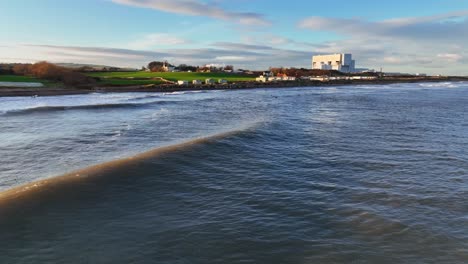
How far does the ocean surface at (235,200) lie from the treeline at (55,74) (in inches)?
2250

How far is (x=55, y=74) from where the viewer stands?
75.9m

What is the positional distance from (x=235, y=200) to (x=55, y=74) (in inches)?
2972

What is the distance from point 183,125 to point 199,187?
13560 mm

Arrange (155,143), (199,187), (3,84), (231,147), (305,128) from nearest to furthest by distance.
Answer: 1. (199,187)
2. (231,147)
3. (155,143)
4. (305,128)
5. (3,84)

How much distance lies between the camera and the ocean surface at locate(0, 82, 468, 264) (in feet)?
22.8

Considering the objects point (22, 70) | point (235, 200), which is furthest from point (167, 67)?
point (235, 200)

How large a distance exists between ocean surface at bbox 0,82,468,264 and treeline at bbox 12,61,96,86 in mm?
57147

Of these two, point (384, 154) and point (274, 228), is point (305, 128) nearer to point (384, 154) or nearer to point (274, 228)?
point (384, 154)

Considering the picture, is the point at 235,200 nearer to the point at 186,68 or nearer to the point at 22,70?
the point at 22,70

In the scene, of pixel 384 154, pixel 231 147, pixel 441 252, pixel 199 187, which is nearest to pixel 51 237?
pixel 199 187

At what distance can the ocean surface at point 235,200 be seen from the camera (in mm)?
6957

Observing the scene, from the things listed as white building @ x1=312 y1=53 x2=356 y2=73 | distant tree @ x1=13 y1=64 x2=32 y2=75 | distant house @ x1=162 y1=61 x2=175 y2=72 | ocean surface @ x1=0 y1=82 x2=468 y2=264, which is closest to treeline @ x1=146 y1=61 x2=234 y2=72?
distant house @ x1=162 y1=61 x2=175 y2=72

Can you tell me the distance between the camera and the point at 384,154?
14977 millimetres

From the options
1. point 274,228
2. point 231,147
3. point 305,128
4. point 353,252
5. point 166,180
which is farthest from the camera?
point 305,128
